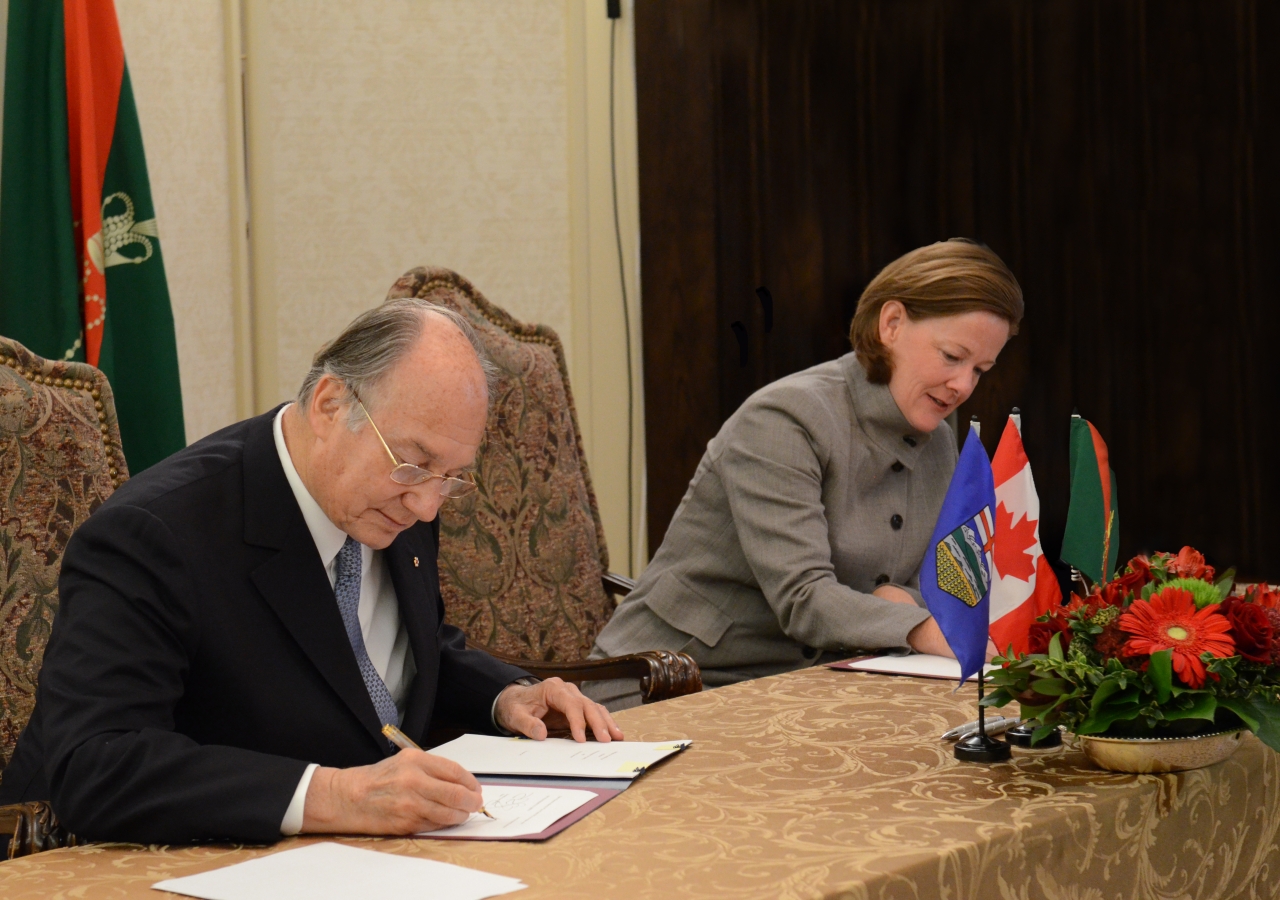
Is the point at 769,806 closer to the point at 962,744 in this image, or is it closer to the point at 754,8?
the point at 962,744

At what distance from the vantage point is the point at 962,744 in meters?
1.62

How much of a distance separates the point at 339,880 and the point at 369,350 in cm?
68

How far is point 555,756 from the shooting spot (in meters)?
1.70

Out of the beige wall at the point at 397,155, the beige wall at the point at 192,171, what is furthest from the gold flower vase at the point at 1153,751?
the beige wall at the point at 397,155

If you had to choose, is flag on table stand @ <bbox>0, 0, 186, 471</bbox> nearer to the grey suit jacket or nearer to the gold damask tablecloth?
the grey suit jacket

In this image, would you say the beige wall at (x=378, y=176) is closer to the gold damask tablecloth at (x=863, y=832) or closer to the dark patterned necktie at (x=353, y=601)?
the dark patterned necktie at (x=353, y=601)

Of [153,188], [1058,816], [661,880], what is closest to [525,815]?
[661,880]

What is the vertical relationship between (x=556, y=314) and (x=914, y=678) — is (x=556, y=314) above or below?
above

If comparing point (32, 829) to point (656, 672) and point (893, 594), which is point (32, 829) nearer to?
point (656, 672)

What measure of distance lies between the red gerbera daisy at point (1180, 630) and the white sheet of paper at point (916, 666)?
0.53 metres

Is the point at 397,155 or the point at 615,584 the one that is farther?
the point at 397,155

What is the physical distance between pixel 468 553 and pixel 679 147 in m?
1.88

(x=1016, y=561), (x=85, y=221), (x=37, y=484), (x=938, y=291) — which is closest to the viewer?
(x=1016, y=561)

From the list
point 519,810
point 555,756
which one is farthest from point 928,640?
point 519,810
